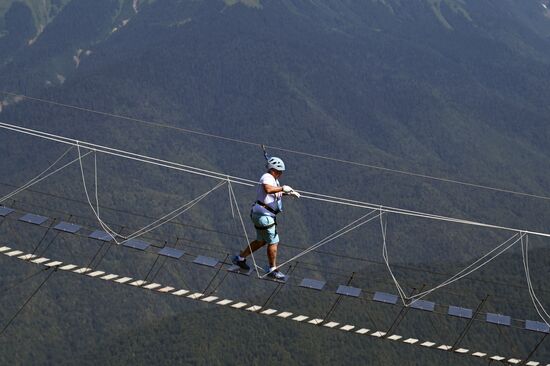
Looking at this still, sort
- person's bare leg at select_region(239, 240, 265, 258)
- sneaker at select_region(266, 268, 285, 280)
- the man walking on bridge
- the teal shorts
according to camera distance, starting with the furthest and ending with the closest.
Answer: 1. person's bare leg at select_region(239, 240, 265, 258)
2. the teal shorts
3. the man walking on bridge
4. sneaker at select_region(266, 268, 285, 280)

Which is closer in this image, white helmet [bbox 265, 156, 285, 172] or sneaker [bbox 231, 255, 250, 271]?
white helmet [bbox 265, 156, 285, 172]

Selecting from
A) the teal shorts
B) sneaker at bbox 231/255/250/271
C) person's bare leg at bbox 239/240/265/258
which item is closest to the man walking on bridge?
the teal shorts

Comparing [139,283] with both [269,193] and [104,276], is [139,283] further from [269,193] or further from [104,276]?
[269,193]

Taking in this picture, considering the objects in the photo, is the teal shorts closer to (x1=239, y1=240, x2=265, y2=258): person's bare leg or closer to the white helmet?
(x1=239, y1=240, x2=265, y2=258): person's bare leg

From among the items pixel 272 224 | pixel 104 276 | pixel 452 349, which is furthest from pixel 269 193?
pixel 452 349

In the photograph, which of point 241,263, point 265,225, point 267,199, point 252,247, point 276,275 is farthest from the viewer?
point 252,247

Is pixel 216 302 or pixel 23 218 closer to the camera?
pixel 216 302

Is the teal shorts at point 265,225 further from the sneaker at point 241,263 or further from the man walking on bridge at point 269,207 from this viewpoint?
the sneaker at point 241,263

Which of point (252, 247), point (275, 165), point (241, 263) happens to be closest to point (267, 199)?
point (275, 165)

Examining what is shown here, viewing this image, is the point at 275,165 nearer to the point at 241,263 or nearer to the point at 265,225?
the point at 265,225

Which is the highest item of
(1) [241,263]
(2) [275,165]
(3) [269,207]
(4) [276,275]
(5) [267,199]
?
(2) [275,165]

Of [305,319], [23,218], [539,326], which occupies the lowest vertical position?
[23,218]
